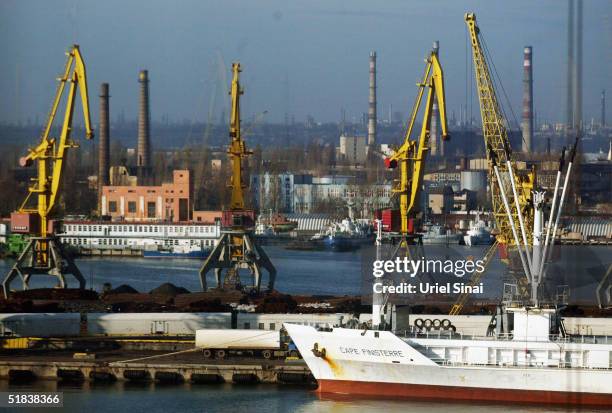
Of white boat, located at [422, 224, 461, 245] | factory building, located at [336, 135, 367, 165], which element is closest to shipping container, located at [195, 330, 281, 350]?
white boat, located at [422, 224, 461, 245]

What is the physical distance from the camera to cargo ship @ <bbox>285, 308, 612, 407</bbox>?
73.6 feet

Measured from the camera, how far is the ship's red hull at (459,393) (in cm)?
2239

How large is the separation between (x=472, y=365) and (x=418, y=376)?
0.81 metres

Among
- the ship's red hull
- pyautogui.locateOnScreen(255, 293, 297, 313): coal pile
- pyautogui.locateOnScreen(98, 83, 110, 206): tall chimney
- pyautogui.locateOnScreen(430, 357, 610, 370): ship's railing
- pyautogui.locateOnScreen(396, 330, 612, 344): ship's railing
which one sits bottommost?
the ship's red hull

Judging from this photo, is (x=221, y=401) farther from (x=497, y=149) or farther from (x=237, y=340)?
(x=497, y=149)

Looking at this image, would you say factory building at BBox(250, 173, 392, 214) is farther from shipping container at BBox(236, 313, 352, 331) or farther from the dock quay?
the dock quay

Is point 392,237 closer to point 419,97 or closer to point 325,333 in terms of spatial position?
point 419,97

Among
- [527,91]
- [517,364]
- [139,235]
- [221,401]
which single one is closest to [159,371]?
[221,401]

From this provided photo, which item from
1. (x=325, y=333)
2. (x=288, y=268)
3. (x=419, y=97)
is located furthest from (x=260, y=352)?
(x=288, y=268)

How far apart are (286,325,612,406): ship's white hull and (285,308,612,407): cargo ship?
0.6 inches

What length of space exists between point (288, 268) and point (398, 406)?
91.7 feet

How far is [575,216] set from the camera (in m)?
56.5

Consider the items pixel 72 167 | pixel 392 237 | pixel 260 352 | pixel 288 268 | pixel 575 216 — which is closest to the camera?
pixel 260 352

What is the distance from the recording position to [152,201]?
65188mm
